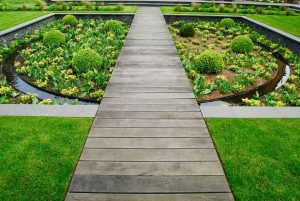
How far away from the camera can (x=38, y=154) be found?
456cm

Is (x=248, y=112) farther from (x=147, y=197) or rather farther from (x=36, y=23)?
(x=36, y=23)

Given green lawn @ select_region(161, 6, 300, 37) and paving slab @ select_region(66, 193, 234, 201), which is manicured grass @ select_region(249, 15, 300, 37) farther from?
paving slab @ select_region(66, 193, 234, 201)

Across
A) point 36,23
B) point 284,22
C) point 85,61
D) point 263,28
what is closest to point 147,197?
point 85,61

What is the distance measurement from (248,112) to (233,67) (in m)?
3.79

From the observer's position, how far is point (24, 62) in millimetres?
9711

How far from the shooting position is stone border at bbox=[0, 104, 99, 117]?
18.3 feet

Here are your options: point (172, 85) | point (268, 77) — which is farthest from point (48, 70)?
point (268, 77)

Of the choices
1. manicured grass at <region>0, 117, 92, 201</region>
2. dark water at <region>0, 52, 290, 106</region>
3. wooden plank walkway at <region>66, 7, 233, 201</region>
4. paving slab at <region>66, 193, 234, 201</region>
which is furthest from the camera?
dark water at <region>0, 52, 290, 106</region>

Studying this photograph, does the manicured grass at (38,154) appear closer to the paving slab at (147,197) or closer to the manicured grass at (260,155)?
the paving slab at (147,197)

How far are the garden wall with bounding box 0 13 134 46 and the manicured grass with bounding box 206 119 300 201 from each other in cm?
986

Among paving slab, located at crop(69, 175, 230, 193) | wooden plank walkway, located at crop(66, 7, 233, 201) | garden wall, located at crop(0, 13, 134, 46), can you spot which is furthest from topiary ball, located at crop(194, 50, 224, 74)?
garden wall, located at crop(0, 13, 134, 46)

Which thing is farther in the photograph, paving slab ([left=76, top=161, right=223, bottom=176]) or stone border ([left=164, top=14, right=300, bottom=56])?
stone border ([left=164, top=14, right=300, bottom=56])

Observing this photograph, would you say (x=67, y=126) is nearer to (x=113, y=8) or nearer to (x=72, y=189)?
(x=72, y=189)

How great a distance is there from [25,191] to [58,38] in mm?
8559
